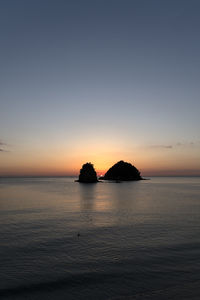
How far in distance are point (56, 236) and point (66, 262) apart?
807cm

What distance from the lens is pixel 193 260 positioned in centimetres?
1698

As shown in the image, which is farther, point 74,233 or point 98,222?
point 98,222

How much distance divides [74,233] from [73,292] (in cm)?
1395

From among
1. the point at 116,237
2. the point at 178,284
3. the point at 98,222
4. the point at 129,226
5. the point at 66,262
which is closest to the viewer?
the point at 178,284

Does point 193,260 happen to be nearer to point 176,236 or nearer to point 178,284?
point 178,284

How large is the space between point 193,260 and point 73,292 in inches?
387

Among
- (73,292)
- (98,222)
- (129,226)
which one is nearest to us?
(73,292)

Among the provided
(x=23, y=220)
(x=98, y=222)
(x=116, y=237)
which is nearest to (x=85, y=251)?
(x=116, y=237)

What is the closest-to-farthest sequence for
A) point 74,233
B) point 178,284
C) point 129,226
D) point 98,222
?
point 178,284, point 74,233, point 129,226, point 98,222

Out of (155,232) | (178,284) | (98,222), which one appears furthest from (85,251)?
(98,222)

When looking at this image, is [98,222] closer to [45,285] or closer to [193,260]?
[193,260]

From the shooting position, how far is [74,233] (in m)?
26.1

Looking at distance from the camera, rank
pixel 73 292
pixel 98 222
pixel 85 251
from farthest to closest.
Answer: pixel 98 222
pixel 85 251
pixel 73 292

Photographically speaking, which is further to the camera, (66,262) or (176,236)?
(176,236)
